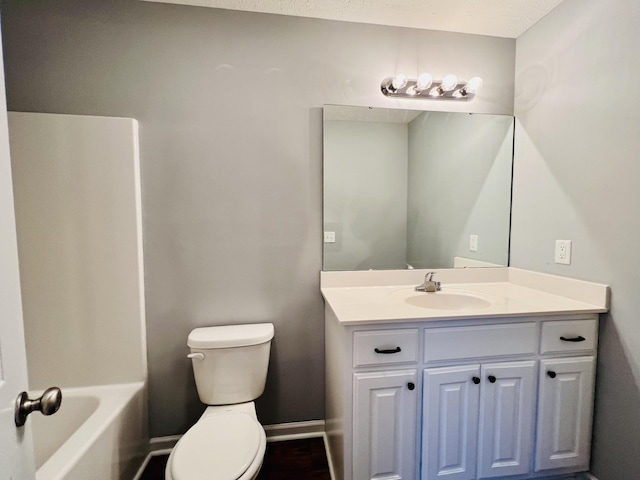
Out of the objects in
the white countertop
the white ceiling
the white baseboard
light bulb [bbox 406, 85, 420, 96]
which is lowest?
the white baseboard

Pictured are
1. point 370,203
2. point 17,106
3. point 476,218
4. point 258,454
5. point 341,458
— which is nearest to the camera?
point 258,454

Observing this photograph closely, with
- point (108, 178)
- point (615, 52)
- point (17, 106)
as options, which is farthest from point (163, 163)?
point (615, 52)

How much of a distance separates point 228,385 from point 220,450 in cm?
35

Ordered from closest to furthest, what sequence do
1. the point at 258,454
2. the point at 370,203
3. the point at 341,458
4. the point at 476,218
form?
the point at 258,454, the point at 341,458, the point at 370,203, the point at 476,218

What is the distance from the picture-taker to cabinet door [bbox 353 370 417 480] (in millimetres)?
1172

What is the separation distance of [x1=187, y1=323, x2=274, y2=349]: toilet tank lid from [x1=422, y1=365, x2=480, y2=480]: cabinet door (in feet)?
2.60

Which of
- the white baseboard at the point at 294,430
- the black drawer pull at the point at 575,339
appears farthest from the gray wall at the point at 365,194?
the white baseboard at the point at 294,430

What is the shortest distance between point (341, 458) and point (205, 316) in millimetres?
949

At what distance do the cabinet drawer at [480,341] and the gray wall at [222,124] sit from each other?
0.67 metres

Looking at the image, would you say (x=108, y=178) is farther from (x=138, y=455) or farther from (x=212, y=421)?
(x=138, y=455)

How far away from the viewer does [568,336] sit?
1307 millimetres

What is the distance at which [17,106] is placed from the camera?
143cm

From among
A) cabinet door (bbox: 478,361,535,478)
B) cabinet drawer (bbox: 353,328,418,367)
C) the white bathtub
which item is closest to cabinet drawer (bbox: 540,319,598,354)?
cabinet door (bbox: 478,361,535,478)

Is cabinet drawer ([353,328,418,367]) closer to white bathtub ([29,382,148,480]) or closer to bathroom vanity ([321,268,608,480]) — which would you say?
bathroom vanity ([321,268,608,480])
